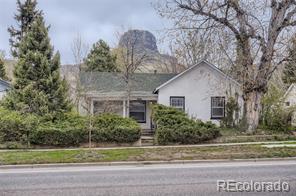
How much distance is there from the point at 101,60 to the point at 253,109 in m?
21.3

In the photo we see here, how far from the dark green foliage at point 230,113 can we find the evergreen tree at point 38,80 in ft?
35.9

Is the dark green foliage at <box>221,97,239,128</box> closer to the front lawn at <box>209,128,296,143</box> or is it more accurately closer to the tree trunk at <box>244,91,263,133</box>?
the tree trunk at <box>244,91,263,133</box>

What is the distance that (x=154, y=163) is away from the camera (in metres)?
13.3

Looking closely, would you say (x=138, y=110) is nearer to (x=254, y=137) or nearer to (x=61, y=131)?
(x=61, y=131)

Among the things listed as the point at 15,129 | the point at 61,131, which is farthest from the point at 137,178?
the point at 15,129

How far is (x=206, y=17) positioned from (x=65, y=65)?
19632mm

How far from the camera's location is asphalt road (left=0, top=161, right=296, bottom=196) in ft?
26.8

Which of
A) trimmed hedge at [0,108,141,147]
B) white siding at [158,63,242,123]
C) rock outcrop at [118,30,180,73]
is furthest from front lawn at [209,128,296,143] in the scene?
rock outcrop at [118,30,180,73]

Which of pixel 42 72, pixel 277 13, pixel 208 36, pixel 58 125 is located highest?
pixel 277 13

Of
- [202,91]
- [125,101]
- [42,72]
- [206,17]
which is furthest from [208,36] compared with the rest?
[42,72]

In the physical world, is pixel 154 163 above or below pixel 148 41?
below

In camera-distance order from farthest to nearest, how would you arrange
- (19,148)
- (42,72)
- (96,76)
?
(96,76) < (42,72) < (19,148)

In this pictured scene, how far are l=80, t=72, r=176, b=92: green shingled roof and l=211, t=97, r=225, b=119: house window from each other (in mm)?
4621

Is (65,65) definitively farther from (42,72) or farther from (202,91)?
(202,91)
